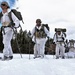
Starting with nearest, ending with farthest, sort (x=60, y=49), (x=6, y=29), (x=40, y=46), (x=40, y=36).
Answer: (x=6, y=29), (x=40, y=36), (x=40, y=46), (x=60, y=49)

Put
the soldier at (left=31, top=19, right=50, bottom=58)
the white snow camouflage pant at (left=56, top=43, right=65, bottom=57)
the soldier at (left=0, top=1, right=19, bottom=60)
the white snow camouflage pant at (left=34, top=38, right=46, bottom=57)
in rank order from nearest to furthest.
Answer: the soldier at (left=0, top=1, right=19, bottom=60) < the soldier at (left=31, top=19, right=50, bottom=58) < the white snow camouflage pant at (left=34, top=38, right=46, bottom=57) < the white snow camouflage pant at (left=56, top=43, right=65, bottom=57)

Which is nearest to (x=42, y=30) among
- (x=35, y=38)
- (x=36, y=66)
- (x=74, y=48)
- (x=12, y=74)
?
(x=35, y=38)

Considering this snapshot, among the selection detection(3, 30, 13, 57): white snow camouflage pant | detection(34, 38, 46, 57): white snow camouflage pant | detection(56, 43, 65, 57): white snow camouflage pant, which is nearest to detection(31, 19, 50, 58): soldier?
detection(34, 38, 46, 57): white snow camouflage pant

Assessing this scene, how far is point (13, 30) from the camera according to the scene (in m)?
10.3

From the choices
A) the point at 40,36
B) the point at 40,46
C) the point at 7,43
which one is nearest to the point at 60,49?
the point at 40,46

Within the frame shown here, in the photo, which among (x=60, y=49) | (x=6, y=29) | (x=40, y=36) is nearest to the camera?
(x=6, y=29)

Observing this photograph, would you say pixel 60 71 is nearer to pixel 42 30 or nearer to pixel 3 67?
pixel 3 67

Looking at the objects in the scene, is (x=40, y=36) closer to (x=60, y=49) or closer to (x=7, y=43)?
(x=7, y=43)

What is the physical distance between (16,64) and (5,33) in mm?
3313

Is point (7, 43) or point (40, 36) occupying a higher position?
point (40, 36)

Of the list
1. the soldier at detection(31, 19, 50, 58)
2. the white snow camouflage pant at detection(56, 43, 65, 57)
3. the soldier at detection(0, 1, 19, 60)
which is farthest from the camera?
the white snow camouflage pant at detection(56, 43, 65, 57)

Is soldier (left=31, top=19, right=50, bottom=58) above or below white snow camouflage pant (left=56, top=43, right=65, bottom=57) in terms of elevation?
above

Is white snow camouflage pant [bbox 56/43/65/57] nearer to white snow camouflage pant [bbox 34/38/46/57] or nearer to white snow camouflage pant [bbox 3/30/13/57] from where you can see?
white snow camouflage pant [bbox 34/38/46/57]

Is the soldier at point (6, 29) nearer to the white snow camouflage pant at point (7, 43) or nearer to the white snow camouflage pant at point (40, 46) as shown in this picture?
the white snow camouflage pant at point (7, 43)
